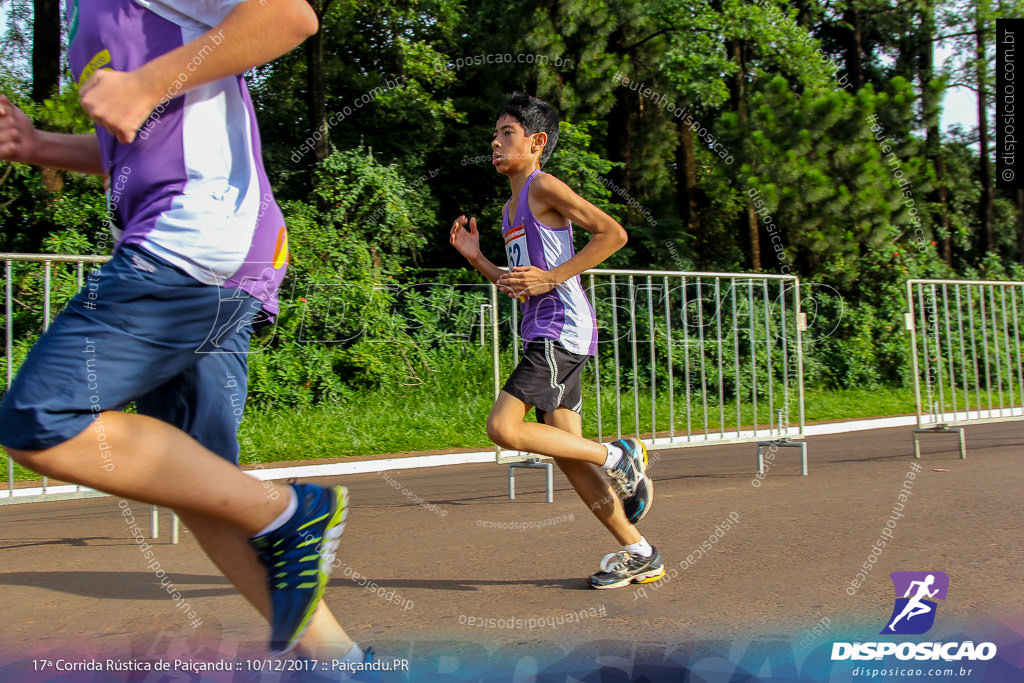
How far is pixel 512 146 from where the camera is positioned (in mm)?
4137

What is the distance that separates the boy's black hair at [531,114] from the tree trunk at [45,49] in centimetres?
1150

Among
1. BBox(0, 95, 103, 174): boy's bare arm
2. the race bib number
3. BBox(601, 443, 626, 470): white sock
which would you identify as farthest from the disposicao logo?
BBox(0, 95, 103, 174): boy's bare arm

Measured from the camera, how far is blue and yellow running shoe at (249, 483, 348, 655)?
1.94 metres

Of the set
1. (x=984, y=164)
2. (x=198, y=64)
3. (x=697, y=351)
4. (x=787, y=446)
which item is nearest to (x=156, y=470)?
(x=198, y=64)

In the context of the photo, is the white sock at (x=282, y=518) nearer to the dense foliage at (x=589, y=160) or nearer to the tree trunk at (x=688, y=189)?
the dense foliage at (x=589, y=160)

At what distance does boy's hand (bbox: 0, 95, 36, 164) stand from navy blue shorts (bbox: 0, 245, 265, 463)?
19.3 inches

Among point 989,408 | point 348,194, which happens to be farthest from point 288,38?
point 348,194

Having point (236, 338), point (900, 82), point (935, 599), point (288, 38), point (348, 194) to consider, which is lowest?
point (935, 599)

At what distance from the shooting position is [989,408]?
9.34m

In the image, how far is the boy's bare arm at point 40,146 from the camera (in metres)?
2.15

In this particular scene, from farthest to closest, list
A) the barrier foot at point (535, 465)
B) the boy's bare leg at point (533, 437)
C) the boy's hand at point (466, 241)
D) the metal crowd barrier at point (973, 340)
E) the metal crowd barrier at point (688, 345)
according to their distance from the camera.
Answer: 1. the metal crowd barrier at point (973, 340)
2. the metal crowd barrier at point (688, 345)
3. the barrier foot at point (535, 465)
4. the boy's hand at point (466, 241)
5. the boy's bare leg at point (533, 437)

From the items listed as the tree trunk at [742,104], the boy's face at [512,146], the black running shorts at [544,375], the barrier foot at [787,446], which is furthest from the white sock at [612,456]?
the tree trunk at [742,104]

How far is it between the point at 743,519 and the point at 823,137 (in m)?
11.2

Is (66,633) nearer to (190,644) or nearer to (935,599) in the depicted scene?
(190,644)
